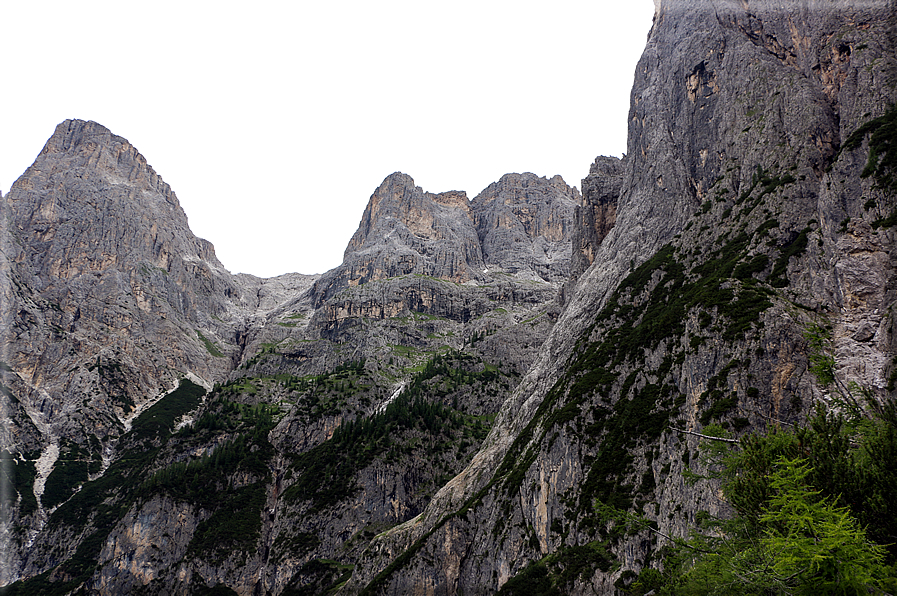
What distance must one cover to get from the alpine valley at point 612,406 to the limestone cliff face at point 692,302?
14.0 inches

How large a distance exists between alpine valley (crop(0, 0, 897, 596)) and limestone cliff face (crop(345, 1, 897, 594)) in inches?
14.0

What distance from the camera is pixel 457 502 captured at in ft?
304

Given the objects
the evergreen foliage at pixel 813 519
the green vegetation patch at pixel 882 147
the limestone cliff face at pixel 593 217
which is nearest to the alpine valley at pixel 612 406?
the green vegetation patch at pixel 882 147

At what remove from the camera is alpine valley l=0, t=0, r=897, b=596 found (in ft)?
153

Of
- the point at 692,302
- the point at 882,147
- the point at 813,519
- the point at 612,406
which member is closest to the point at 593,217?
the point at 692,302

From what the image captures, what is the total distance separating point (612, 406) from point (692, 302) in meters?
18.5

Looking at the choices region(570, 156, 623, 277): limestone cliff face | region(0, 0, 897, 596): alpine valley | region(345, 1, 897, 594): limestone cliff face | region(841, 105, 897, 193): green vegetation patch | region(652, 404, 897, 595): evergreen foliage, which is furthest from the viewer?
region(570, 156, 623, 277): limestone cliff face

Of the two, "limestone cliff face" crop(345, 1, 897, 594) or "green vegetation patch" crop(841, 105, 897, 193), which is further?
"green vegetation patch" crop(841, 105, 897, 193)

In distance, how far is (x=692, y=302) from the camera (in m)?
62.1

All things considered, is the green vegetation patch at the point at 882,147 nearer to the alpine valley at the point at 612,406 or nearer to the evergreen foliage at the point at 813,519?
the alpine valley at the point at 612,406

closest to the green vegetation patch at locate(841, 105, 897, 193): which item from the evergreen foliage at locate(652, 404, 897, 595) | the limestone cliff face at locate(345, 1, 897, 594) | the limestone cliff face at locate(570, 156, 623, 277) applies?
the limestone cliff face at locate(345, 1, 897, 594)

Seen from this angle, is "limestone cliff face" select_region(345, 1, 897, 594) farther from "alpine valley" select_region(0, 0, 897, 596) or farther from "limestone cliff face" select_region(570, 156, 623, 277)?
"limestone cliff face" select_region(570, 156, 623, 277)

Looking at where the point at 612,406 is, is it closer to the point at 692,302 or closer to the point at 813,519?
the point at 692,302

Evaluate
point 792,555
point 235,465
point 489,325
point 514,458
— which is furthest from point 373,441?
point 792,555
